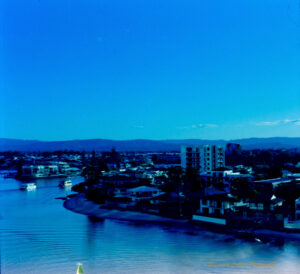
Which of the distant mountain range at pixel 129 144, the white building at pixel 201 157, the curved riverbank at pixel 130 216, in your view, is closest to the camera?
the curved riverbank at pixel 130 216

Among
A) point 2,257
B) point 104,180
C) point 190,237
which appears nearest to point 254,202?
point 190,237

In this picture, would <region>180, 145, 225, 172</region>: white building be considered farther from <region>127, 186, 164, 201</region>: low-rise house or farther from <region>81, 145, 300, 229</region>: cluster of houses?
<region>127, 186, 164, 201</region>: low-rise house

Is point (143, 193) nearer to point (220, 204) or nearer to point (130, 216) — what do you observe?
point (130, 216)

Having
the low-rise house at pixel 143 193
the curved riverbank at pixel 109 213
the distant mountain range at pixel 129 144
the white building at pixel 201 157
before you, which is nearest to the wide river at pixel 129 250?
the curved riverbank at pixel 109 213

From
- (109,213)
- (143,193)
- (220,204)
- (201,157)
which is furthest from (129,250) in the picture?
(201,157)

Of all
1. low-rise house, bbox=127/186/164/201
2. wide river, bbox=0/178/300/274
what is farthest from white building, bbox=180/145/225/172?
wide river, bbox=0/178/300/274

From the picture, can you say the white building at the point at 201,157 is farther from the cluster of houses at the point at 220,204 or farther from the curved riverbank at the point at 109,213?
the curved riverbank at the point at 109,213

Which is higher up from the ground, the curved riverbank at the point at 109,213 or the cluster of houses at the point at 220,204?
the cluster of houses at the point at 220,204

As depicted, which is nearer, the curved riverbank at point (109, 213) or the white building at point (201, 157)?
the curved riverbank at point (109, 213)
